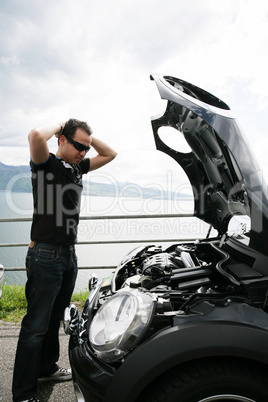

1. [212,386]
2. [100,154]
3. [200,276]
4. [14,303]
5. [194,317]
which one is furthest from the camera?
[14,303]

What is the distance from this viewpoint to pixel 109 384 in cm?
140

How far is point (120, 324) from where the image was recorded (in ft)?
4.93

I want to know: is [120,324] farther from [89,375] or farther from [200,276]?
[200,276]

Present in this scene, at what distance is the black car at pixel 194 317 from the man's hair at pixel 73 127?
48 centimetres

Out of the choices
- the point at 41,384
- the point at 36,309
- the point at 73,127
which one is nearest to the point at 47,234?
the point at 36,309

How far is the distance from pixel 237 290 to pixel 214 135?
0.86 metres

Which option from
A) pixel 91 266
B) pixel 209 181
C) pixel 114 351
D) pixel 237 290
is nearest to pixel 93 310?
pixel 114 351

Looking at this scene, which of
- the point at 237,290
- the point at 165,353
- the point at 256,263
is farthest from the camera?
the point at 256,263

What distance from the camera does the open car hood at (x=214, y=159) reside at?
1615 mm

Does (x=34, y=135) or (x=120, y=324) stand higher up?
(x=34, y=135)

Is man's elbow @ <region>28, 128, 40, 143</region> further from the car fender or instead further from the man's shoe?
the man's shoe

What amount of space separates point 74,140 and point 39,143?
27 cm

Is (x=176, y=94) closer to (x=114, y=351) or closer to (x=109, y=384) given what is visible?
(x=114, y=351)

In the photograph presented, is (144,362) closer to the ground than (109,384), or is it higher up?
higher up
